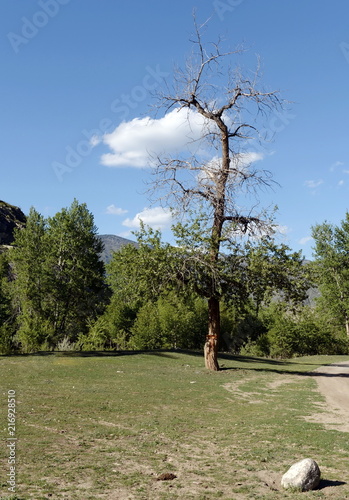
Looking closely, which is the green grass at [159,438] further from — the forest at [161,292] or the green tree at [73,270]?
the green tree at [73,270]

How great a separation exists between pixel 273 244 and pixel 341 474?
19.8m

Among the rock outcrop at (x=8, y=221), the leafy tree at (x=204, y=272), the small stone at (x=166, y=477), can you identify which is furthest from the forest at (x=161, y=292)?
the rock outcrop at (x=8, y=221)

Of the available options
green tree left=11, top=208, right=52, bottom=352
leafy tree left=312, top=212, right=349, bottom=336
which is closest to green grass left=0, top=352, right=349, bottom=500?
green tree left=11, top=208, right=52, bottom=352

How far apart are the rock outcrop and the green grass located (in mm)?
150817

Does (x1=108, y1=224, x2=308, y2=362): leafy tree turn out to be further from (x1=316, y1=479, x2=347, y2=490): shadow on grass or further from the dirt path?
Answer: (x1=316, y1=479, x2=347, y2=490): shadow on grass

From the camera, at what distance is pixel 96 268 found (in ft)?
179

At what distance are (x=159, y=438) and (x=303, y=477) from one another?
4731 millimetres

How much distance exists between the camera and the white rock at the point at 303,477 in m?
8.48

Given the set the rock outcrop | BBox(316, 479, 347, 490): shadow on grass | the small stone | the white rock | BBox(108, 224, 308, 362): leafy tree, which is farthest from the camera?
the rock outcrop

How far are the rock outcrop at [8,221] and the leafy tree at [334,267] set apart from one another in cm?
12468

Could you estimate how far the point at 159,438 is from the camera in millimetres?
12109

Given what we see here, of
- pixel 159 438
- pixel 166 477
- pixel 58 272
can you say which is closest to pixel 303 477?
pixel 166 477

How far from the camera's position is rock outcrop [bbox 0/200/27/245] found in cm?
16730

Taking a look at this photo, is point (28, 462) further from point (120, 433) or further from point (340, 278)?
point (340, 278)
